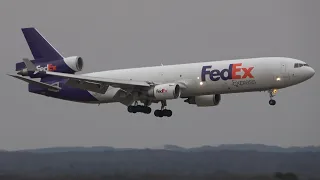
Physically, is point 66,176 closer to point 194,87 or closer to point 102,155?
point 102,155

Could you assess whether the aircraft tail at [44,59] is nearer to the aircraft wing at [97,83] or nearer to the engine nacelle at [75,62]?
the engine nacelle at [75,62]

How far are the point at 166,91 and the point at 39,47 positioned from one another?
51.5ft

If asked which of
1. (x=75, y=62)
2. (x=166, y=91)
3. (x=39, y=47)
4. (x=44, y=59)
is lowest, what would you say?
(x=166, y=91)

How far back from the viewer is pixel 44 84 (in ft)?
242

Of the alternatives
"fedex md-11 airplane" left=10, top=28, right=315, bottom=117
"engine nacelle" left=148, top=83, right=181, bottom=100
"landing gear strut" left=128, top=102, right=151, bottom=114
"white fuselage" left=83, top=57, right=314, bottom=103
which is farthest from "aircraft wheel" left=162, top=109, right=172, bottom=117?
"engine nacelle" left=148, top=83, right=181, bottom=100

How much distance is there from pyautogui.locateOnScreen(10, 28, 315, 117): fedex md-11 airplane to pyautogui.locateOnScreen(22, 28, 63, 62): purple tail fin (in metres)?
0.12

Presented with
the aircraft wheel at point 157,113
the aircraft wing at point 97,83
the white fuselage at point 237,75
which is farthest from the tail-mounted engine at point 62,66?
the white fuselage at point 237,75

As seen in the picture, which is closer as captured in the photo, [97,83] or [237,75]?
[237,75]

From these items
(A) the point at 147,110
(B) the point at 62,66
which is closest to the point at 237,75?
(A) the point at 147,110

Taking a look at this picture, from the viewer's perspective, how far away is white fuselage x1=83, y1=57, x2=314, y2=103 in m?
66.9

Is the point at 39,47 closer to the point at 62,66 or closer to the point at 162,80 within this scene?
the point at 62,66

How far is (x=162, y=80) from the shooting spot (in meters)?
70.1

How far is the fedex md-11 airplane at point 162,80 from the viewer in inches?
2640

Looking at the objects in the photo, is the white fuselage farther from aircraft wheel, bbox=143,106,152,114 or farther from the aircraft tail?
the aircraft tail
